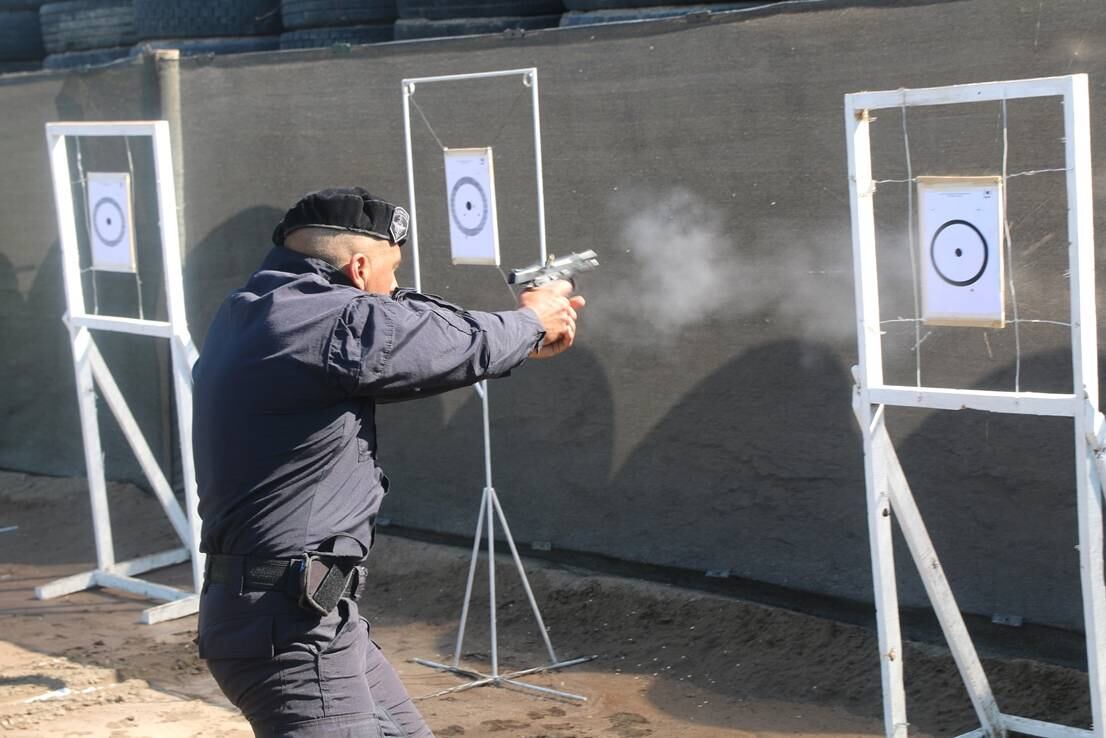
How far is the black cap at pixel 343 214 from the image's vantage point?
3.12m

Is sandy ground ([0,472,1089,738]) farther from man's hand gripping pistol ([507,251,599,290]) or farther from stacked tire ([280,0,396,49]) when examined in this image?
stacked tire ([280,0,396,49])

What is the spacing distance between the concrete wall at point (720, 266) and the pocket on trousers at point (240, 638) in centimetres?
270

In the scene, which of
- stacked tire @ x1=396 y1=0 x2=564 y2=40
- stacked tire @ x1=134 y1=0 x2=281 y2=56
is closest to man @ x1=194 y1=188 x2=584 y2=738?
stacked tire @ x1=396 y1=0 x2=564 y2=40

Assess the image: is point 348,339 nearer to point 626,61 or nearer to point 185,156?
point 626,61

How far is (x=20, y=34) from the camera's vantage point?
10.8m

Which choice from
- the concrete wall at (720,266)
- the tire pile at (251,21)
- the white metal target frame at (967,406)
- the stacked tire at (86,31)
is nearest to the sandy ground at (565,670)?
the concrete wall at (720,266)

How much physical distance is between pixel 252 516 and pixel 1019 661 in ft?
9.39

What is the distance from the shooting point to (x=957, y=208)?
3723mm

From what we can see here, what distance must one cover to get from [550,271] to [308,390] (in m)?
0.89

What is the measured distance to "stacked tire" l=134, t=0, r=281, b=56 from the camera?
29.1 feet

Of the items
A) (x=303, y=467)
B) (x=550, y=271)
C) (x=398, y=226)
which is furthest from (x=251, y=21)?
(x=303, y=467)

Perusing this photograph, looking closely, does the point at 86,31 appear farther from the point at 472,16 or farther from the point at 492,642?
the point at 492,642

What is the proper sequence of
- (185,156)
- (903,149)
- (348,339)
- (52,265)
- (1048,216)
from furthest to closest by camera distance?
(52,265), (185,156), (903,149), (1048,216), (348,339)

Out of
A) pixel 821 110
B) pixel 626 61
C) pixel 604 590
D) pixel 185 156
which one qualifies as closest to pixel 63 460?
pixel 185 156
